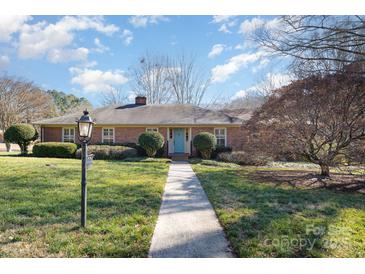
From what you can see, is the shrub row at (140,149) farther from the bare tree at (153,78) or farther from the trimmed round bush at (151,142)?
the bare tree at (153,78)

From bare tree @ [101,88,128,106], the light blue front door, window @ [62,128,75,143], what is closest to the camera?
the light blue front door

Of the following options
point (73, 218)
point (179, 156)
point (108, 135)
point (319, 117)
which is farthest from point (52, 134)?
point (319, 117)

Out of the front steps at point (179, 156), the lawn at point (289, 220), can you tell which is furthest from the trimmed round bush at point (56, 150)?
the lawn at point (289, 220)

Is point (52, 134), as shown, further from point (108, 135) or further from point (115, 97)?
point (115, 97)

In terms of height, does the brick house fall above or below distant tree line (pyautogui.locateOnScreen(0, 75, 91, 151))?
below

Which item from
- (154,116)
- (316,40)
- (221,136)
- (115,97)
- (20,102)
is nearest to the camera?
(316,40)

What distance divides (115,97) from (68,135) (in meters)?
21.0

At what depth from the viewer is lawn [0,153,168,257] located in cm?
332

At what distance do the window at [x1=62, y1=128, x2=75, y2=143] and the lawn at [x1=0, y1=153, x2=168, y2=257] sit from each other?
11.2 m

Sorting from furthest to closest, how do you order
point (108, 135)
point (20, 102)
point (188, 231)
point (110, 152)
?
1. point (20, 102)
2. point (108, 135)
3. point (110, 152)
4. point (188, 231)

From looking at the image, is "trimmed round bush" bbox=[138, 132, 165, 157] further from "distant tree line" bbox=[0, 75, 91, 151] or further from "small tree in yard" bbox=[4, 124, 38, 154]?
"distant tree line" bbox=[0, 75, 91, 151]

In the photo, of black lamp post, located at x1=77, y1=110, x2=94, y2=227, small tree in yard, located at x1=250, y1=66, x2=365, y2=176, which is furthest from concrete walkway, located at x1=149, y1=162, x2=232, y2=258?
small tree in yard, located at x1=250, y1=66, x2=365, y2=176

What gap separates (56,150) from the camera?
51.7ft

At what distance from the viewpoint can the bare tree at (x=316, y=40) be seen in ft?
21.5
